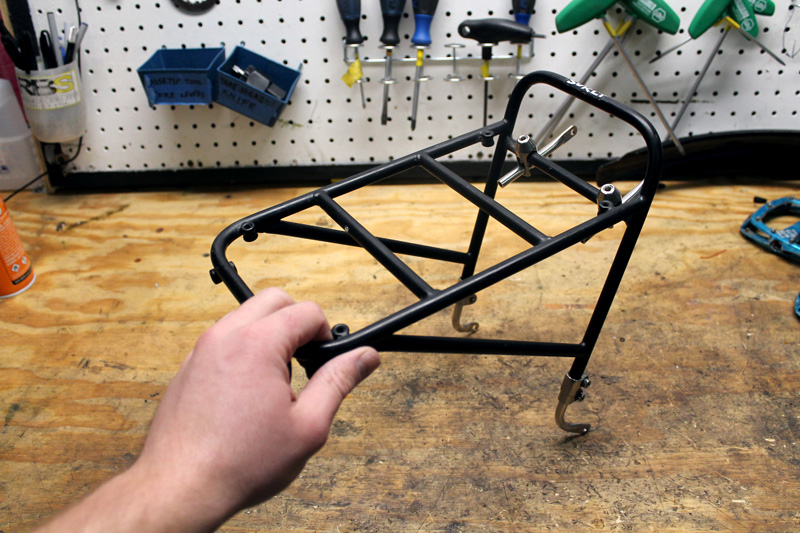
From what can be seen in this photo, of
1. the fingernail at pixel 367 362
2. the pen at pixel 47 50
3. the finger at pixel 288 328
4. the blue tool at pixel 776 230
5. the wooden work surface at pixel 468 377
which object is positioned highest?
the pen at pixel 47 50

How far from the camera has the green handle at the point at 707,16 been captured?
122cm

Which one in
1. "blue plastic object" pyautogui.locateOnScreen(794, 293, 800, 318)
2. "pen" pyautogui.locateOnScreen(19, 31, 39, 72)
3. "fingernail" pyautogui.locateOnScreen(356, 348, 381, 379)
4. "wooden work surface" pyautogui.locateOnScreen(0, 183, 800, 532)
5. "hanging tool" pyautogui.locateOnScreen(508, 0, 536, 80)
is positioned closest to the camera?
"fingernail" pyautogui.locateOnScreen(356, 348, 381, 379)

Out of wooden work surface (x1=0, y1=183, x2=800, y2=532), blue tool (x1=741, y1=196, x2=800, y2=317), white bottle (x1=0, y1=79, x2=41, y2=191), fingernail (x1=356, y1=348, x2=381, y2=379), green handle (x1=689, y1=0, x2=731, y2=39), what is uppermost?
green handle (x1=689, y1=0, x2=731, y2=39)

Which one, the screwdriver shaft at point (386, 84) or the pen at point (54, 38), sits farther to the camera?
the screwdriver shaft at point (386, 84)

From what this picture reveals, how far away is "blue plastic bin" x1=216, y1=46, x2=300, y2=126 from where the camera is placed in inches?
50.6

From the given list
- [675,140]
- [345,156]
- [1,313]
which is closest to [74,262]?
[1,313]

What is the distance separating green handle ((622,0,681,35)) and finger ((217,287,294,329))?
3.92ft

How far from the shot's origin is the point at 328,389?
44 cm

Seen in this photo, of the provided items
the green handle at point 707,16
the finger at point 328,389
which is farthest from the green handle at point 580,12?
the finger at point 328,389

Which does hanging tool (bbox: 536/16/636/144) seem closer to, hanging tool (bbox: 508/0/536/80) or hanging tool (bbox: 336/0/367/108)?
hanging tool (bbox: 508/0/536/80)

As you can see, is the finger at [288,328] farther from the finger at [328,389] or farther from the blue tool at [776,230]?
the blue tool at [776,230]

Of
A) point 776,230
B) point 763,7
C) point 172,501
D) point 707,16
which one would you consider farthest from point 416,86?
point 172,501

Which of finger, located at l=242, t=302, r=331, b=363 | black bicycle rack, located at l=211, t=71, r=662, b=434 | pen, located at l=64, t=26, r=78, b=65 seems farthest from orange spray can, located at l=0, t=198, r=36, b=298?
finger, located at l=242, t=302, r=331, b=363

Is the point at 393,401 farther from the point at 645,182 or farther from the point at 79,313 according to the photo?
the point at 79,313
